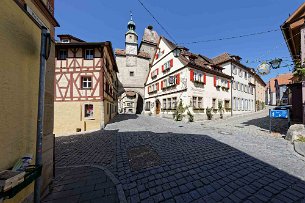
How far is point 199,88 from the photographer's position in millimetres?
19859

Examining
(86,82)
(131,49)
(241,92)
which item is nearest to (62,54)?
(86,82)

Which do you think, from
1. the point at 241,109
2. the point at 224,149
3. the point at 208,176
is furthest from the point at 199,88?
the point at 208,176

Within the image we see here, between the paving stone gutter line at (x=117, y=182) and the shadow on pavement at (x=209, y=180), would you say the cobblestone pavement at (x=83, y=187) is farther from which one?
the shadow on pavement at (x=209, y=180)

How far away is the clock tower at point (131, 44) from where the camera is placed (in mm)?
34531

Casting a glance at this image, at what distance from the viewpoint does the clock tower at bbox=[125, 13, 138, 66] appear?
34531 mm

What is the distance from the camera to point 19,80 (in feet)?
8.07

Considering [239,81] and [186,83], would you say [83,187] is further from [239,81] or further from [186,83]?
[239,81]

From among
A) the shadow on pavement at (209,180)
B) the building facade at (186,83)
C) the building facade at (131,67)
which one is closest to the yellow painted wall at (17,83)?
the shadow on pavement at (209,180)

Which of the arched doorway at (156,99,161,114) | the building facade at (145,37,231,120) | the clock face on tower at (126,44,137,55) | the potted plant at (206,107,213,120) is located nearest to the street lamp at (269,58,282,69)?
the building facade at (145,37,231,120)

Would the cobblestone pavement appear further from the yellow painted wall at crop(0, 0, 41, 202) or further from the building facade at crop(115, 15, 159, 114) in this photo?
the building facade at crop(115, 15, 159, 114)

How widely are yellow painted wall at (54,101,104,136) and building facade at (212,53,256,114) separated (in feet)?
68.0

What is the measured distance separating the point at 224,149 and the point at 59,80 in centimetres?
1441

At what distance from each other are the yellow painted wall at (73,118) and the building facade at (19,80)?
11249 mm

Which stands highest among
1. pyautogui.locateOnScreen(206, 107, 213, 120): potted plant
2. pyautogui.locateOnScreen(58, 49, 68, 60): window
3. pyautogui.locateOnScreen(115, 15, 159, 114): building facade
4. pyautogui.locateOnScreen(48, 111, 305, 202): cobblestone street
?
pyautogui.locateOnScreen(115, 15, 159, 114): building facade
